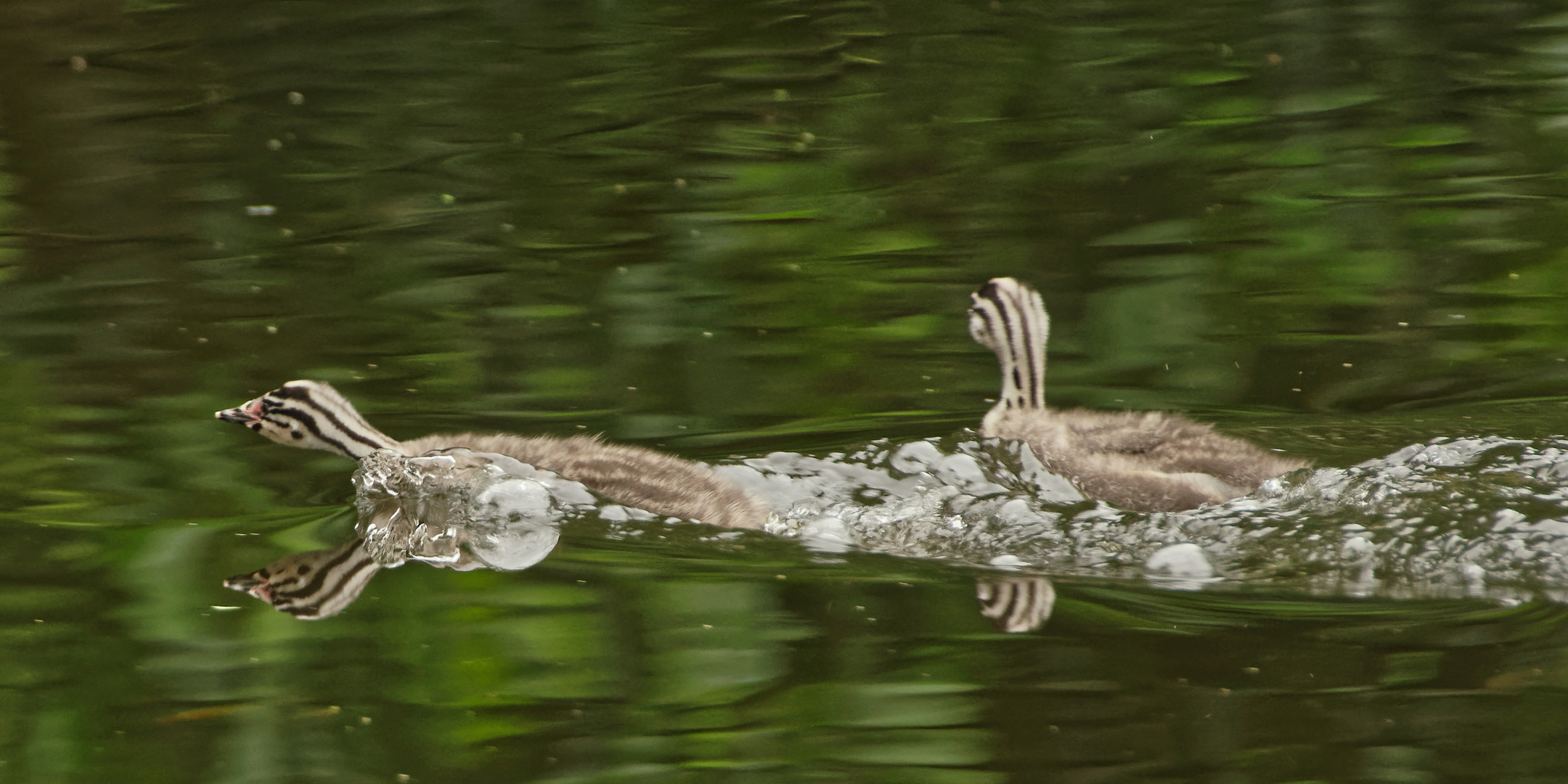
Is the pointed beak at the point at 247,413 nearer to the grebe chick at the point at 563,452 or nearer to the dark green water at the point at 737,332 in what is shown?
the grebe chick at the point at 563,452

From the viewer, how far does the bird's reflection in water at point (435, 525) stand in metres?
4.66

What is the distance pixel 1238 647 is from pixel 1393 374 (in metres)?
2.71

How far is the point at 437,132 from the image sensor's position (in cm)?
917

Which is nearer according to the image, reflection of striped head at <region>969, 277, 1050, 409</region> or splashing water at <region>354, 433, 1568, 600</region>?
splashing water at <region>354, 433, 1568, 600</region>

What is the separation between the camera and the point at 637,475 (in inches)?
199

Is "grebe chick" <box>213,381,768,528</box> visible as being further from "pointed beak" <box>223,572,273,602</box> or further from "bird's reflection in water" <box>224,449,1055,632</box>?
"pointed beak" <box>223,572,273,602</box>

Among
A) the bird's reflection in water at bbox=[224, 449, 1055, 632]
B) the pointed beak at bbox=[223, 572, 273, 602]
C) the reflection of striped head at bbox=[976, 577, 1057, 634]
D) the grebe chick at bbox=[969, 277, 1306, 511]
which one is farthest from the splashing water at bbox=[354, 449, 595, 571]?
the grebe chick at bbox=[969, 277, 1306, 511]

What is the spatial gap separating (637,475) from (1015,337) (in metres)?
1.40

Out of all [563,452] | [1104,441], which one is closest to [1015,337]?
[1104,441]

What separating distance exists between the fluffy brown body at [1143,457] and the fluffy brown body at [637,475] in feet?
3.19

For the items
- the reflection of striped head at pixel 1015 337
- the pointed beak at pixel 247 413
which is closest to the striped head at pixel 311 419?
the pointed beak at pixel 247 413

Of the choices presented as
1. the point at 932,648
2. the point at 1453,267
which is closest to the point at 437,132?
the point at 1453,267

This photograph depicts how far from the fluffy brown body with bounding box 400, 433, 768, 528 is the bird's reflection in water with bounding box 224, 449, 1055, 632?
2.0 inches

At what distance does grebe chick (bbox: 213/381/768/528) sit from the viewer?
199 inches
